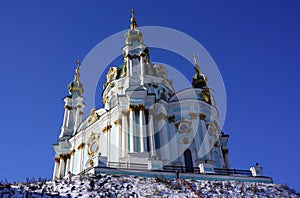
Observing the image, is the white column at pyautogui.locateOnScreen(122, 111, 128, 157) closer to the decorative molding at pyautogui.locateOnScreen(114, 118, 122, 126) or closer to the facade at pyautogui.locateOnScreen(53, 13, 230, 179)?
the facade at pyautogui.locateOnScreen(53, 13, 230, 179)

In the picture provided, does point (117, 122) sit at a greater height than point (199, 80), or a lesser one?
lesser

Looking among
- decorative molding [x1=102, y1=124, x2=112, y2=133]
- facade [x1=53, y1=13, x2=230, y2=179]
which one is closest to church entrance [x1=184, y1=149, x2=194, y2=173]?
facade [x1=53, y1=13, x2=230, y2=179]

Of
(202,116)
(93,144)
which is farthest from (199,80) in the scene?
(93,144)

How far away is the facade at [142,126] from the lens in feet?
86.7

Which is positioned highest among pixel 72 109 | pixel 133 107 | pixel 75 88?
pixel 75 88

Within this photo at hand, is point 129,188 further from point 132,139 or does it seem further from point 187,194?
point 132,139

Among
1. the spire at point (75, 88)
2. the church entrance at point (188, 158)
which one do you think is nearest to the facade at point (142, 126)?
the church entrance at point (188, 158)

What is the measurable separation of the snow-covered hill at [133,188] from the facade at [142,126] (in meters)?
4.81

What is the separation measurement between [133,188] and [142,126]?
35.4 ft

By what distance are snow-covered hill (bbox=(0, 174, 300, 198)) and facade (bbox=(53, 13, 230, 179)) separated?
4814 millimetres

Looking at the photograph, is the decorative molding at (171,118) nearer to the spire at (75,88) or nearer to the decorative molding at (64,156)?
the decorative molding at (64,156)

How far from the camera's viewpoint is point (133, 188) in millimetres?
15391

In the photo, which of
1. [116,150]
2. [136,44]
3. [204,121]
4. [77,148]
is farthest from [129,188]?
[136,44]

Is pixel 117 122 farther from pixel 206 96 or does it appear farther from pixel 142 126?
pixel 206 96
